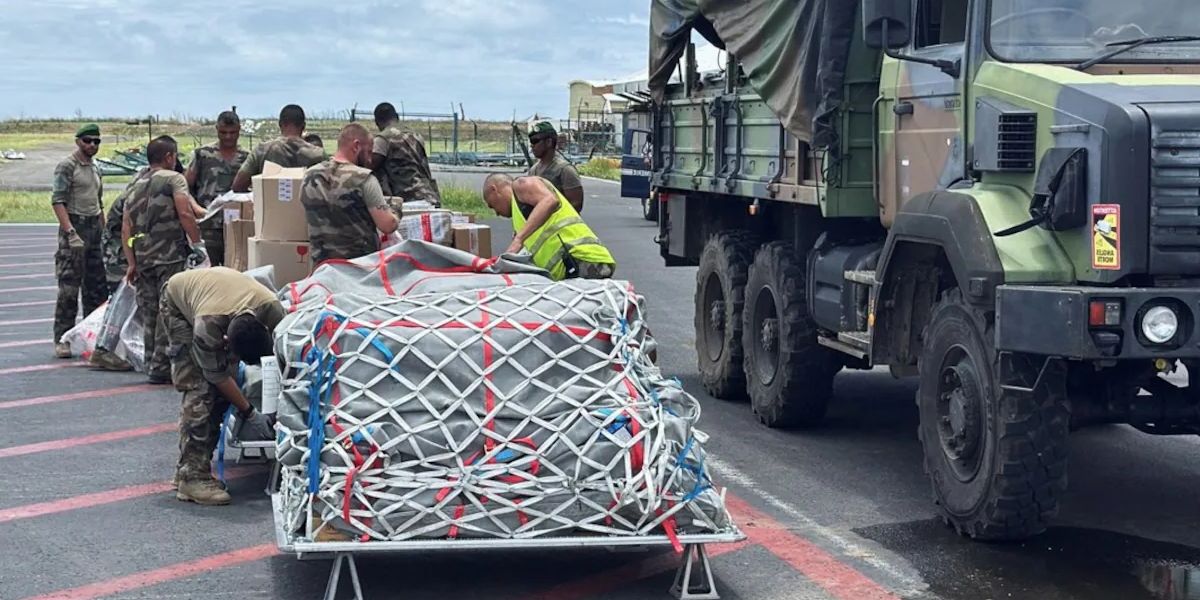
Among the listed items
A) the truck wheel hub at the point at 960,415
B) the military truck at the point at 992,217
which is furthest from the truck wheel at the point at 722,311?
the truck wheel hub at the point at 960,415

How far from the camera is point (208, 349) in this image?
7.74 meters

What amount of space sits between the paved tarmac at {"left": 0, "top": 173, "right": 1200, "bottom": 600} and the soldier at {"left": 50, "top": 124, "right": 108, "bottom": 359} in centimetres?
234

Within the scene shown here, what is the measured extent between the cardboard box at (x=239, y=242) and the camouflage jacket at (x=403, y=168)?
1.75m

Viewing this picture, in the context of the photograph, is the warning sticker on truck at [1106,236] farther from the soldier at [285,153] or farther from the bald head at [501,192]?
the soldier at [285,153]

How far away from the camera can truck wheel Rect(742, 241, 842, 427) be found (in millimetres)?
9867

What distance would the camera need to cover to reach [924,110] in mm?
8109

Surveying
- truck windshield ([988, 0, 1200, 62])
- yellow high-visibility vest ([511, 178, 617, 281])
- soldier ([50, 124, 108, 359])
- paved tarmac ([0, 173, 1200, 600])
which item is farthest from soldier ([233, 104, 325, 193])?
truck windshield ([988, 0, 1200, 62])

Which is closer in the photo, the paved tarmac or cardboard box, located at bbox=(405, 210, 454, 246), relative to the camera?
the paved tarmac

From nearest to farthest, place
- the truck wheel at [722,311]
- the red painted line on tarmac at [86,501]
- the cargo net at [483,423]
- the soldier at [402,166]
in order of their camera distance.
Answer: the cargo net at [483,423], the red painted line on tarmac at [86,501], the truck wheel at [722,311], the soldier at [402,166]

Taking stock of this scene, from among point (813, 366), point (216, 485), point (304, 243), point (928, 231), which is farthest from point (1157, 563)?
point (304, 243)

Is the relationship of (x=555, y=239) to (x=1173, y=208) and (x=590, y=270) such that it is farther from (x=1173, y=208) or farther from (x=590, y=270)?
(x=1173, y=208)

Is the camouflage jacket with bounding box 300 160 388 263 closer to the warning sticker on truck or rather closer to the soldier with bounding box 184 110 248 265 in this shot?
the soldier with bounding box 184 110 248 265

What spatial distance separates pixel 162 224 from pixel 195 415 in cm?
371

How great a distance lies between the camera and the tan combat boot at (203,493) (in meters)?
7.98
